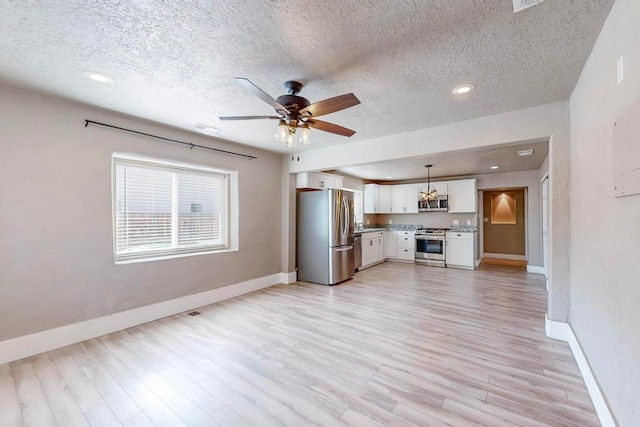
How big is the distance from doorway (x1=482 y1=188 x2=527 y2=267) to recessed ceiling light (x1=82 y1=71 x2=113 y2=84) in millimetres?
8889

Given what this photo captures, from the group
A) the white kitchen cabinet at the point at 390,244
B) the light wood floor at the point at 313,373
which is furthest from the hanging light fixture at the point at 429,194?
the light wood floor at the point at 313,373

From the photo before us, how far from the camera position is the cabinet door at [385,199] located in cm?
798

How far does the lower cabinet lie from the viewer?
7297 millimetres

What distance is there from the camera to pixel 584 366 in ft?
6.92

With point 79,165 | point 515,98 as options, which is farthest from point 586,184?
point 79,165

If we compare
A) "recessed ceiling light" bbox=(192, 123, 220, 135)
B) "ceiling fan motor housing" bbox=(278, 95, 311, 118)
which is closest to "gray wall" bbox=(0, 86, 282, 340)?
"recessed ceiling light" bbox=(192, 123, 220, 135)

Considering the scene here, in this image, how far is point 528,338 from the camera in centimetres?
282

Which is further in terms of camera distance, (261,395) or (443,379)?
(443,379)

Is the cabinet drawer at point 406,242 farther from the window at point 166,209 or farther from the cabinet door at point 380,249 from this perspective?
the window at point 166,209

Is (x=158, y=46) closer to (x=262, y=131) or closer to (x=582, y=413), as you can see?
(x=262, y=131)

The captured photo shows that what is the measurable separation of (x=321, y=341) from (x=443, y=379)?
46.6 inches

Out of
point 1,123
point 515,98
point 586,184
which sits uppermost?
point 515,98

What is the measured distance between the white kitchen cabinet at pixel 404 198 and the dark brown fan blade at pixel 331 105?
6.09 metres

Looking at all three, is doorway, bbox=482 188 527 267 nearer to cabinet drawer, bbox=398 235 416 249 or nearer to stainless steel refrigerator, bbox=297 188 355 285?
cabinet drawer, bbox=398 235 416 249
